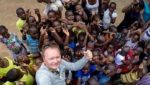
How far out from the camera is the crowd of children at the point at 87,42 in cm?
511

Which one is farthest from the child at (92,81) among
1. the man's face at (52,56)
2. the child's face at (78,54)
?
the man's face at (52,56)

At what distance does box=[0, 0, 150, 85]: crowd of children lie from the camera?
16.8 ft

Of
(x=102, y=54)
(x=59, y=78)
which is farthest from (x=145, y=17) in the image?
(x=59, y=78)

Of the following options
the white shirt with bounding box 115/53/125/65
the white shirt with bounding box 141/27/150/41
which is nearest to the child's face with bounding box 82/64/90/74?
the white shirt with bounding box 115/53/125/65

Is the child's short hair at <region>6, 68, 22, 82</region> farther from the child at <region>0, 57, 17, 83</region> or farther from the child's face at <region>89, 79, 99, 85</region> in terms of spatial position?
the child's face at <region>89, 79, 99, 85</region>

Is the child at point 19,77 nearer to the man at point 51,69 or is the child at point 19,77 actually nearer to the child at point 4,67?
the child at point 4,67

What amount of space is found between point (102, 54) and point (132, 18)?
1.24m

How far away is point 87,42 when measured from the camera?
538cm

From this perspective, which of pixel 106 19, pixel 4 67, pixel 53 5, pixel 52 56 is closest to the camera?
pixel 52 56

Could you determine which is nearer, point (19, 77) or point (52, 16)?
point (19, 77)

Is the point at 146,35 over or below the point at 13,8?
below

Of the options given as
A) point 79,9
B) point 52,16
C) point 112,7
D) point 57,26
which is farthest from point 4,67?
point 112,7

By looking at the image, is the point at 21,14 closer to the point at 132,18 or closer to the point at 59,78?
the point at 132,18

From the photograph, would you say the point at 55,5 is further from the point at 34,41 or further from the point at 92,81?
the point at 92,81
